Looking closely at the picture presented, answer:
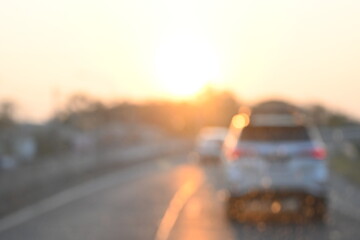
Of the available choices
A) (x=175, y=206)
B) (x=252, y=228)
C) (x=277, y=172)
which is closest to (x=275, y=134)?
(x=277, y=172)

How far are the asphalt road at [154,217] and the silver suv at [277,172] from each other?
19.2 inches

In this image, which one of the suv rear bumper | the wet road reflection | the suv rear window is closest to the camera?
the wet road reflection

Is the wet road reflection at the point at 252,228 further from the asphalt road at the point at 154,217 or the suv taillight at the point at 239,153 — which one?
the suv taillight at the point at 239,153

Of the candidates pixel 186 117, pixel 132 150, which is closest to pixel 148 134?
pixel 186 117

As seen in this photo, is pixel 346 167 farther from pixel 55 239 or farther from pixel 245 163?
pixel 55 239

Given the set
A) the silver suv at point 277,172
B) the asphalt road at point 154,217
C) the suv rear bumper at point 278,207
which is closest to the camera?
the asphalt road at point 154,217

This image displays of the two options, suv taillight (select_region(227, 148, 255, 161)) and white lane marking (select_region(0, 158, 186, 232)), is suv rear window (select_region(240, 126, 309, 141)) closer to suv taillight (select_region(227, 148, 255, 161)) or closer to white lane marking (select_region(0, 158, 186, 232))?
suv taillight (select_region(227, 148, 255, 161))

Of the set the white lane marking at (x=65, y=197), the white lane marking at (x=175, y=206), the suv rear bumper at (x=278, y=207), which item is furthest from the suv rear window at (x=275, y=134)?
the white lane marking at (x=65, y=197)

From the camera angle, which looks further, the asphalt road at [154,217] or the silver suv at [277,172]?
the silver suv at [277,172]

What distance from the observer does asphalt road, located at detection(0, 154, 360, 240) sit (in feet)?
49.6

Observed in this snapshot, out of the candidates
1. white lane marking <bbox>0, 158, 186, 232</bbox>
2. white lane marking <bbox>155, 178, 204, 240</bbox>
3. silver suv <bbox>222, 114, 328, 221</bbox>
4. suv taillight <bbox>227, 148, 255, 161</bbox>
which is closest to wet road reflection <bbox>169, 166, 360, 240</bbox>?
white lane marking <bbox>155, 178, 204, 240</bbox>

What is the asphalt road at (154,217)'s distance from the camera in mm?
15117

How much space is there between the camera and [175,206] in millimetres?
20969

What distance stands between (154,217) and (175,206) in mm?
2753
